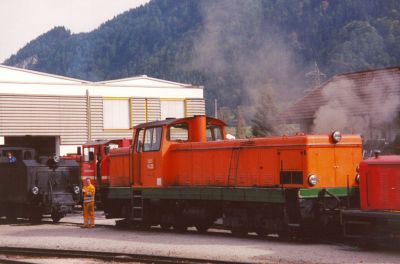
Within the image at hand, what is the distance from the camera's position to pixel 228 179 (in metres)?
16.8

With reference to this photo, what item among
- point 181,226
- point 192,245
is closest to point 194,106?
point 181,226

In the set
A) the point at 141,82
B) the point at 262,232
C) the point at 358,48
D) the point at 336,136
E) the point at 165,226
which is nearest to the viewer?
the point at 336,136

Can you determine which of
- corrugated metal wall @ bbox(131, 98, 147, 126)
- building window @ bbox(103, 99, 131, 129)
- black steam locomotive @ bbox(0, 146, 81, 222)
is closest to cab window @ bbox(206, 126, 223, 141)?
black steam locomotive @ bbox(0, 146, 81, 222)

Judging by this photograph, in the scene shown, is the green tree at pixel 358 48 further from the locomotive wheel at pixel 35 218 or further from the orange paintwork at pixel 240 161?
the orange paintwork at pixel 240 161

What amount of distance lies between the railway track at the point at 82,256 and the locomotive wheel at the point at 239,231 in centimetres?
362

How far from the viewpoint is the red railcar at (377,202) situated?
1248 cm

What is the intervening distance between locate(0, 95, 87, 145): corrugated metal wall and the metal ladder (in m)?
21.7

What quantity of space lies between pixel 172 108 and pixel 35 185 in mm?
22300

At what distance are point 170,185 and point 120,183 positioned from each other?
2.60m

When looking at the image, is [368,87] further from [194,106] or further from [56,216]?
[194,106]

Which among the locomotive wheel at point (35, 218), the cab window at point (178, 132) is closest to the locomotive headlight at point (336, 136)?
the cab window at point (178, 132)

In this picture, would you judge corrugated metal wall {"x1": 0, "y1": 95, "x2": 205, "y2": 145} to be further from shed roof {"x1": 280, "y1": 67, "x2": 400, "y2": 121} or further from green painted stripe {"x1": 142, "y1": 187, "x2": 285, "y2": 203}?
green painted stripe {"x1": 142, "y1": 187, "x2": 285, "y2": 203}

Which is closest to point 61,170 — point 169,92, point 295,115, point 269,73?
point 295,115

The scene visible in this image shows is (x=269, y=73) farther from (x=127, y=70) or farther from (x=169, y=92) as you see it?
(x=127, y=70)
